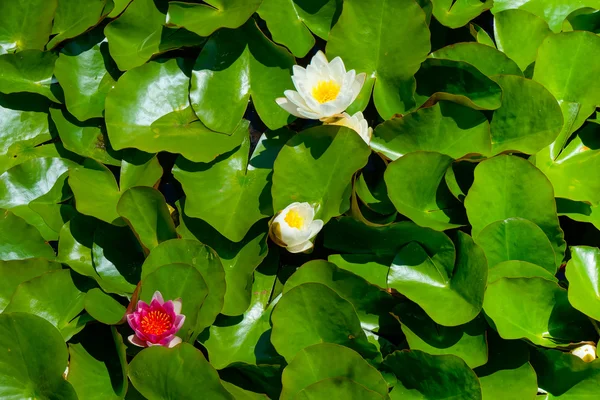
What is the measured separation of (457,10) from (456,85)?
12.4 inches

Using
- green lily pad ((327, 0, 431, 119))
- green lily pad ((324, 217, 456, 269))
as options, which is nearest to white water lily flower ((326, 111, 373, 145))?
green lily pad ((327, 0, 431, 119))

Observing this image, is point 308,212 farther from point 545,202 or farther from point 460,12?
point 460,12

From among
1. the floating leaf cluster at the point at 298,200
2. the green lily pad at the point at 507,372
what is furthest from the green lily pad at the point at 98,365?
the green lily pad at the point at 507,372

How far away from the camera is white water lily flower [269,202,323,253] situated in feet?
5.18

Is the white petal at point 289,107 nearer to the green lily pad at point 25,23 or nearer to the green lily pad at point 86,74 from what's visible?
the green lily pad at point 86,74

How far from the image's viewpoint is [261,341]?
1.65m

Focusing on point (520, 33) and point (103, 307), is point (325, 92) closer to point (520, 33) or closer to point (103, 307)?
point (520, 33)

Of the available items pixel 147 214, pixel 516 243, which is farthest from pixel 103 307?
pixel 516 243

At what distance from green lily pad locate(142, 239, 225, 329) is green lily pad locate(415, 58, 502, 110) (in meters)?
0.74

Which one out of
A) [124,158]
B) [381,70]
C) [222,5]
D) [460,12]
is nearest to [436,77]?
[381,70]

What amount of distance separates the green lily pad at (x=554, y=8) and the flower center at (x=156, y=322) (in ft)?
4.65

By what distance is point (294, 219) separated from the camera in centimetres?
160

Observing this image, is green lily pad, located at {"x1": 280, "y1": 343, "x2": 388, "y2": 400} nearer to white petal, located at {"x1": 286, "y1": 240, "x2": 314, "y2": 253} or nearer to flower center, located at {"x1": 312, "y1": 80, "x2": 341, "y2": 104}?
white petal, located at {"x1": 286, "y1": 240, "x2": 314, "y2": 253}

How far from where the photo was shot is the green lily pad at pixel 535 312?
59.2 inches
